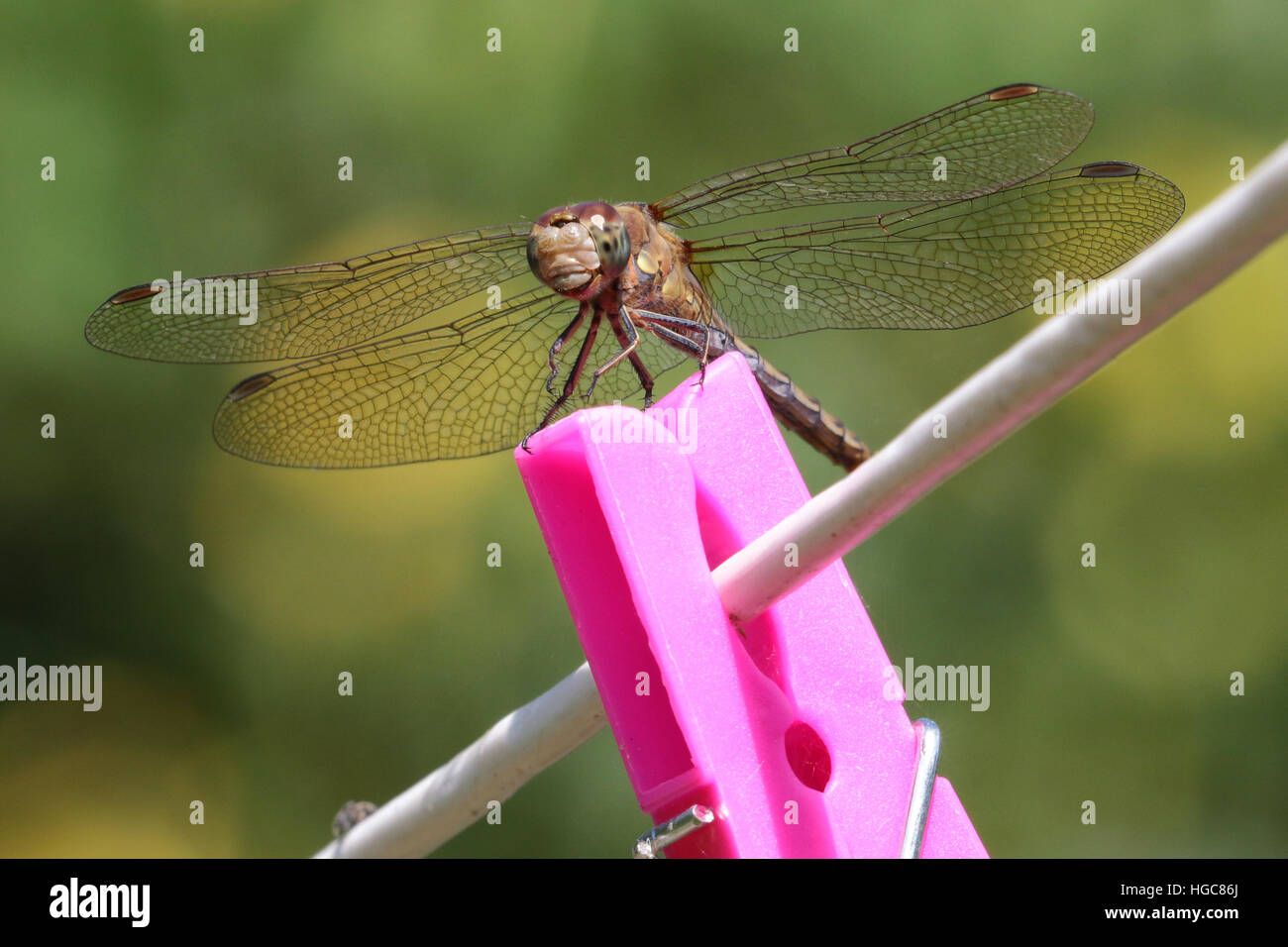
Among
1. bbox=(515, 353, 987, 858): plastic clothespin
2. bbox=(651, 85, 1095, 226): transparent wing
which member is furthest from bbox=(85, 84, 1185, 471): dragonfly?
bbox=(515, 353, 987, 858): plastic clothespin

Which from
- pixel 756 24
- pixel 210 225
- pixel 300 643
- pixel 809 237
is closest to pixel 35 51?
pixel 210 225

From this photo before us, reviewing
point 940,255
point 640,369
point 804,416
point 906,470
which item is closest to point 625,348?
point 640,369

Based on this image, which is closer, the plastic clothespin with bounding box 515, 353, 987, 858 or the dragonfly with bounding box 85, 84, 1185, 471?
the plastic clothespin with bounding box 515, 353, 987, 858

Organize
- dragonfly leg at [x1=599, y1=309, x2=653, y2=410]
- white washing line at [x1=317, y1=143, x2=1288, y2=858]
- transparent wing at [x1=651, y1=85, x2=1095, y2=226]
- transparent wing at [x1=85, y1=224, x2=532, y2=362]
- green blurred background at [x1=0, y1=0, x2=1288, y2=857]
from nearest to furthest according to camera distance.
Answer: white washing line at [x1=317, y1=143, x2=1288, y2=858] → dragonfly leg at [x1=599, y1=309, x2=653, y2=410] → transparent wing at [x1=651, y1=85, x2=1095, y2=226] → transparent wing at [x1=85, y1=224, x2=532, y2=362] → green blurred background at [x1=0, y1=0, x2=1288, y2=857]

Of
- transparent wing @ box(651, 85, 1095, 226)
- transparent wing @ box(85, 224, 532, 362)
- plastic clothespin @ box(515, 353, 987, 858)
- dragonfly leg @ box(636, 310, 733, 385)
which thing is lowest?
plastic clothespin @ box(515, 353, 987, 858)

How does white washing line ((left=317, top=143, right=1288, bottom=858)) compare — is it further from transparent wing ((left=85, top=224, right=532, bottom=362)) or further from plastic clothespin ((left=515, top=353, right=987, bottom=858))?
transparent wing ((left=85, top=224, right=532, bottom=362))

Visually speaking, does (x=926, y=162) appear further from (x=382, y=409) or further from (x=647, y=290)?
(x=382, y=409)
